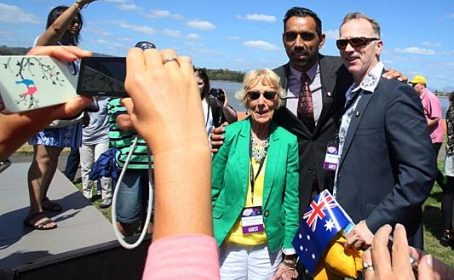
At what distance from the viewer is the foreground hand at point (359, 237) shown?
2.17m

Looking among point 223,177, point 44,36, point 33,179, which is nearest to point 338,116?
point 223,177

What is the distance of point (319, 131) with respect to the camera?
2887 millimetres

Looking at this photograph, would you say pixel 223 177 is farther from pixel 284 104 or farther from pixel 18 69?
pixel 18 69

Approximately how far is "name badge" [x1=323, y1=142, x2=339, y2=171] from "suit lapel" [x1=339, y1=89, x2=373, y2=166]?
17 centimetres

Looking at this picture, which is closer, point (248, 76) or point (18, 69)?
point (18, 69)

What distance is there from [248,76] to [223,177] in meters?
0.79

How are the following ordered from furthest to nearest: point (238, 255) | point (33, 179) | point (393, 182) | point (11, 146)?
point (33, 179) → point (238, 255) → point (393, 182) → point (11, 146)

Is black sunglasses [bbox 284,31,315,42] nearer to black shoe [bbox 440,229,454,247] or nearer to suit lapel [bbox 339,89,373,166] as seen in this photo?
suit lapel [bbox 339,89,373,166]

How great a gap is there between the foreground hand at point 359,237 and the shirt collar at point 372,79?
828mm

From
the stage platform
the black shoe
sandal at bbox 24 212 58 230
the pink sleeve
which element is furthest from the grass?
the pink sleeve

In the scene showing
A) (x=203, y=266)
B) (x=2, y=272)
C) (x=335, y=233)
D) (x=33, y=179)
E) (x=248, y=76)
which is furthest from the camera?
(x=33, y=179)

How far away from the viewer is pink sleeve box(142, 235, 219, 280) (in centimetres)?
61

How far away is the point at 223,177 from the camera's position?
282cm

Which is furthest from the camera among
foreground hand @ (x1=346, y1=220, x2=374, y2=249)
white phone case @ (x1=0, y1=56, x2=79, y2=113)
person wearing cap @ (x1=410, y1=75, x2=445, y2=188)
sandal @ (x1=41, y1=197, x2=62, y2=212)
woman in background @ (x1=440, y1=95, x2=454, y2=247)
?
person wearing cap @ (x1=410, y1=75, x2=445, y2=188)
